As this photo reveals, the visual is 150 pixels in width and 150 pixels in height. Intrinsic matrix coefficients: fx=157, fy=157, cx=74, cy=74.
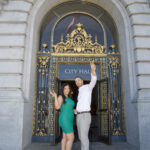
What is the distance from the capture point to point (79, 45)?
8039mm

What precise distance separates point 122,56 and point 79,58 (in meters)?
2.08

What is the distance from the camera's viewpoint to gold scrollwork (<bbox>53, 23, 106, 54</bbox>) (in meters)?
7.97

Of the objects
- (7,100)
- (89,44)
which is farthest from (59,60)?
(7,100)

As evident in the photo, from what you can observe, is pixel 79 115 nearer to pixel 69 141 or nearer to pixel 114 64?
pixel 69 141

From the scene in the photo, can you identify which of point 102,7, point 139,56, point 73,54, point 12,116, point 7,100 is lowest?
point 12,116

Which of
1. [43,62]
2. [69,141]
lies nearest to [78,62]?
[43,62]

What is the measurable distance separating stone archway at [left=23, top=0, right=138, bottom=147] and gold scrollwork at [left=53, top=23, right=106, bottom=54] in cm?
107

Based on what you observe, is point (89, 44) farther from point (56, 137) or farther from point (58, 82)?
point (56, 137)

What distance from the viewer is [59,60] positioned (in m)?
7.80

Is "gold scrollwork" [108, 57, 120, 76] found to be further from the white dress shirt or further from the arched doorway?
the white dress shirt

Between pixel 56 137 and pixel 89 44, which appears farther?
pixel 89 44

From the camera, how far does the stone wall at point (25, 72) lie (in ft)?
18.7

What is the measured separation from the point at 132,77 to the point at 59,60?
3.49 meters

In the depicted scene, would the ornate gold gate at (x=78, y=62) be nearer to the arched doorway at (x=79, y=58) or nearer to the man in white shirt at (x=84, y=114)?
the arched doorway at (x=79, y=58)
